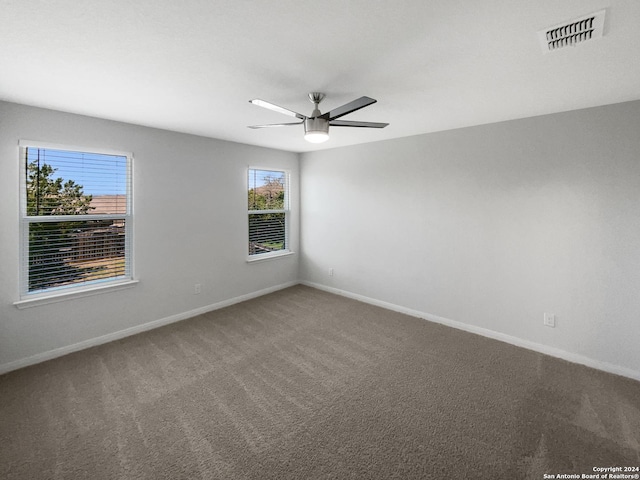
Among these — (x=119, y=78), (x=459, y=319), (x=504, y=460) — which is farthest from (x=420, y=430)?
(x=119, y=78)

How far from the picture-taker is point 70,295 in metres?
3.00

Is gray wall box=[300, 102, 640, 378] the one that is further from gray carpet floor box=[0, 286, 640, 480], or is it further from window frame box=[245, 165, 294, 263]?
window frame box=[245, 165, 294, 263]

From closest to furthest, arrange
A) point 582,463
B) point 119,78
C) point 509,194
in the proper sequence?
point 582,463
point 119,78
point 509,194

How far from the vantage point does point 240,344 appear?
3234 millimetres

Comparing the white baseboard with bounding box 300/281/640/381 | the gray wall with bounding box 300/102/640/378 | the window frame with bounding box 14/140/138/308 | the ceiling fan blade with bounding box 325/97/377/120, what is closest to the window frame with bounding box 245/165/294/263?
the gray wall with bounding box 300/102/640/378

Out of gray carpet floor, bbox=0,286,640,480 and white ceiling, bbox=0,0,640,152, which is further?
gray carpet floor, bbox=0,286,640,480

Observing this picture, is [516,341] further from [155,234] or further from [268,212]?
[155,234]

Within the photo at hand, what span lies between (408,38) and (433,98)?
1.04 meters

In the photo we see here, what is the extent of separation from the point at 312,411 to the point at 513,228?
109 inches

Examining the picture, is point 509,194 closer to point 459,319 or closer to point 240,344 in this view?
point 459,319

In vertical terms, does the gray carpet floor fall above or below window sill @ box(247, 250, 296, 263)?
below

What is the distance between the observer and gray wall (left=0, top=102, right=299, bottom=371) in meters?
2.69

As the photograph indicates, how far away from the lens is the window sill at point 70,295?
2.77 meters

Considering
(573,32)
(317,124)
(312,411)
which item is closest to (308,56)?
(317,124)
